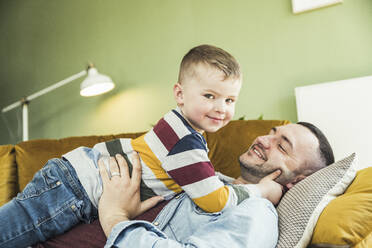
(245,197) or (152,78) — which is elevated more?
(152,78)

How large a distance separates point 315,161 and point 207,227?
622 mm

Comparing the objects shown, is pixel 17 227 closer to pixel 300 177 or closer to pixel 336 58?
pixel 300 177

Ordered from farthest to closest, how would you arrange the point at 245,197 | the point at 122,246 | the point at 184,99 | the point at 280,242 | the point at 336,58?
the point at 336,58 → the point at 184,99 → the point at 245,197 → the point at 280,242 → the point at 122,246

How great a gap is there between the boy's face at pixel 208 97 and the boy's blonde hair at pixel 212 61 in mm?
15

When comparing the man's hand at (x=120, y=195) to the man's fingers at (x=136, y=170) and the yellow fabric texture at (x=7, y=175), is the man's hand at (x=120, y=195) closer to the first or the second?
the man's fingers at (x=136, y=170)

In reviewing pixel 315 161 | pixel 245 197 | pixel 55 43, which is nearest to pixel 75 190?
pixel 245 197

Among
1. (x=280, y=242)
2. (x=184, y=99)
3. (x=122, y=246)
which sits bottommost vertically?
(x=280, y=242)

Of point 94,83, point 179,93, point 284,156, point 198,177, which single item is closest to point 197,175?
point 198,177

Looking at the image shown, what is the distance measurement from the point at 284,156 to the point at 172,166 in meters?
0.52

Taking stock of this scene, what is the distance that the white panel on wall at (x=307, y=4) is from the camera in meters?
2.22

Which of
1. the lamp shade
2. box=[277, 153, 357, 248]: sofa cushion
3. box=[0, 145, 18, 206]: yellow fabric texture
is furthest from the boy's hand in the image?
the lamp shade

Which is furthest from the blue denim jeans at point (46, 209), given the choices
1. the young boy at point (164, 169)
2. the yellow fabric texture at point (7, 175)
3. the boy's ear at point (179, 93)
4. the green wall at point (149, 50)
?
the green wall at point (149, 50)

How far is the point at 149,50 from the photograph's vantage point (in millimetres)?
Answer: 2914

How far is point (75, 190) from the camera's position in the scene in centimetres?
111
